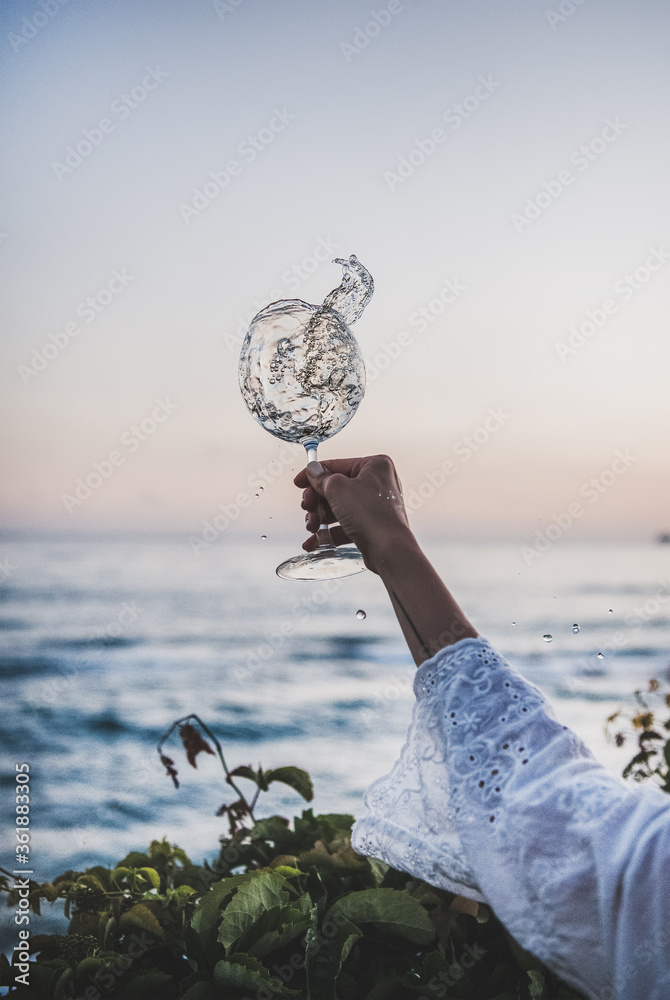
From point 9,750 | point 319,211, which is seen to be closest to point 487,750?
point 319,211

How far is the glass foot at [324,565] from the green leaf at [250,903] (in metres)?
0.60

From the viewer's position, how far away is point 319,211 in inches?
182

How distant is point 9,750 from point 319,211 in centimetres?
615

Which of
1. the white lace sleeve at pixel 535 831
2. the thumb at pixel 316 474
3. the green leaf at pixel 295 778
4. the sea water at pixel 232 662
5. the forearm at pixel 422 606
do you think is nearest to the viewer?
the white lace sleeve at pixel 535 831

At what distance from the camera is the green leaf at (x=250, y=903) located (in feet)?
3.85

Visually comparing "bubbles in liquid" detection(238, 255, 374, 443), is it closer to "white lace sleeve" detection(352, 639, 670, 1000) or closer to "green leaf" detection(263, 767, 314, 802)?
"green leaf" detection(263, 767, 314, 802)

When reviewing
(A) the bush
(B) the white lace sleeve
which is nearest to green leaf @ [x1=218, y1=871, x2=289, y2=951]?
(A) the bush

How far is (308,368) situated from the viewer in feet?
5.71

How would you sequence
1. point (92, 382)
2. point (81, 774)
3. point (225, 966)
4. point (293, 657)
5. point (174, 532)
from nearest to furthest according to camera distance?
point (225, 966) → point (81, 774) → point (92, 382) → point (293, 657) → point (174, 532)

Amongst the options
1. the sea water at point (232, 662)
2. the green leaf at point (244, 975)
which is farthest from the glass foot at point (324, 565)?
the sea water at point (232, 662)

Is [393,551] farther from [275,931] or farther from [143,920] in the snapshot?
[143,920]

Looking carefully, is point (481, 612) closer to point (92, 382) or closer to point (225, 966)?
point (92, 382)

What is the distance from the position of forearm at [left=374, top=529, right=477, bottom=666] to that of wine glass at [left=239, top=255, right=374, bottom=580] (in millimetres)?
570

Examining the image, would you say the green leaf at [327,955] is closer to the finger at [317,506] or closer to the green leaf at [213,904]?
the green leaf at [213,904]
